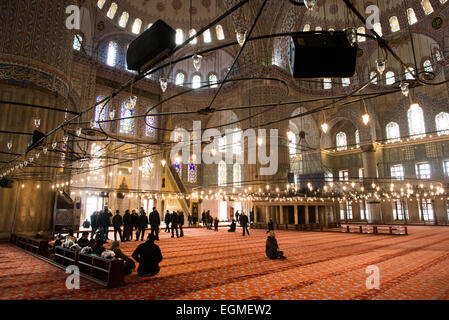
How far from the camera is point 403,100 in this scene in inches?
758

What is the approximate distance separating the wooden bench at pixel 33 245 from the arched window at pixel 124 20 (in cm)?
1526

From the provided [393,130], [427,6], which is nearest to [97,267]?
[393,130]

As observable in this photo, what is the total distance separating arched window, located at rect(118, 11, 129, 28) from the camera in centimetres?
1800

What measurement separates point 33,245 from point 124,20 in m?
16.5

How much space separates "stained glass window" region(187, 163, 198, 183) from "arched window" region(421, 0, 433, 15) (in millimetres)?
18039

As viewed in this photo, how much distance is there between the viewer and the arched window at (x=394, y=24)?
18.4 meters

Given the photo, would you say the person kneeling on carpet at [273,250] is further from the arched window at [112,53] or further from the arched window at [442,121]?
the arched window at [442,121]

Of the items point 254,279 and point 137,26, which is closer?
point 254,279

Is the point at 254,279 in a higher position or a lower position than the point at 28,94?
lower

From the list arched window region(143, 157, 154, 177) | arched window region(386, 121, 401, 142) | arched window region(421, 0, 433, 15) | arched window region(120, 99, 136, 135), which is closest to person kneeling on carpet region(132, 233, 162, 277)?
arched window region(143, 157, 154, 177)

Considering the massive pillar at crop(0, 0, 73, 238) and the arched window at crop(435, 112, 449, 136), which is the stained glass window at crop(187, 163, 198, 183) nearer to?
the massive pillar at crop(0, 0, 73, 238)

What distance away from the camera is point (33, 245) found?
243 inches

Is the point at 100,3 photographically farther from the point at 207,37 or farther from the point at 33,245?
the point at 33,245
